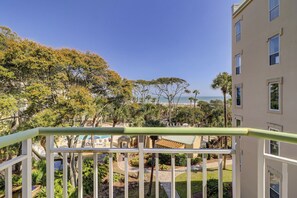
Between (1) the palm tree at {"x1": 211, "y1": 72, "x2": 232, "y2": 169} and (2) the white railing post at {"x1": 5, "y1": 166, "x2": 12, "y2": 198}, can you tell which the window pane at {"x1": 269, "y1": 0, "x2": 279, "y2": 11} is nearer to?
(1) the palm tree at {"x1": 211, "y1": 72, "x2": 232, "y2": 169}

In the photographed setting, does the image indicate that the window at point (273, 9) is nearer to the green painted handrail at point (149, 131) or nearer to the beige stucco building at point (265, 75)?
the beige stucco building at point (265, 75)

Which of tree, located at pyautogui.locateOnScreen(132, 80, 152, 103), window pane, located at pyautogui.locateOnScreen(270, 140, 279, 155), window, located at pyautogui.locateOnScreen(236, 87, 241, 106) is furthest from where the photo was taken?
tree, located at pyautogui.locateOnScreen(132, 80, 152, 103)

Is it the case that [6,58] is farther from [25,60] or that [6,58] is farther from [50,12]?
[50,12]

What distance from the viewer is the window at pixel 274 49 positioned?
20.3 ft

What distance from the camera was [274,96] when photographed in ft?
21.0

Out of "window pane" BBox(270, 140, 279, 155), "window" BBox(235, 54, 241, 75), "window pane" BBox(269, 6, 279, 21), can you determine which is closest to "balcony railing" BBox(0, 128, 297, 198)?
"window pane" BBox(270, 140, 279, 155)

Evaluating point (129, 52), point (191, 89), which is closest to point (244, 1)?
point (129, 52)

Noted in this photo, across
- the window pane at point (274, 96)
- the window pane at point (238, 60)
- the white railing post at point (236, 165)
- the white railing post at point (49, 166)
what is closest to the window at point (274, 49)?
the window pane at point (274, 96)

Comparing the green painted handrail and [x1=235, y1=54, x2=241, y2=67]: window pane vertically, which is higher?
[x1=235, y1=54, x2=241, y2=67]: window pane

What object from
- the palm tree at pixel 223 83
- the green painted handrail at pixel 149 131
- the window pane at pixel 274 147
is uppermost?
the palm tree at pixel 223 83

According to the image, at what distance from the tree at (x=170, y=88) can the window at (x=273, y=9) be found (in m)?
16.6

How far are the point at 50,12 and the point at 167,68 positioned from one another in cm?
1902

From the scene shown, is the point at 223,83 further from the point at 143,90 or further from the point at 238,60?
the point at 143,90

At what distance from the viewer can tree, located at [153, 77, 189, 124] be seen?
2312 cm
